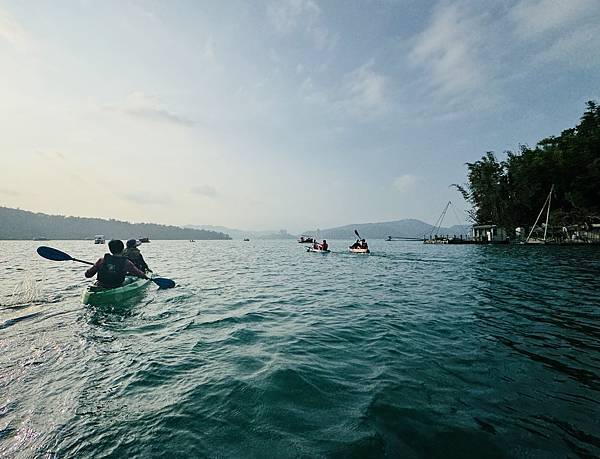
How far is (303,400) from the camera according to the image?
15.3ft

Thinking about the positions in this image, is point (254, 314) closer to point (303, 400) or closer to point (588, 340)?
point (303, 400)

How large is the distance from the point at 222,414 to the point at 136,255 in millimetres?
13207

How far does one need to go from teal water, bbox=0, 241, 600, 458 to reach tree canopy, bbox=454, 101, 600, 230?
5781 centimetres

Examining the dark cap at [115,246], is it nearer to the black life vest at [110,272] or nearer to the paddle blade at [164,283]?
the black life vest at [110,272]

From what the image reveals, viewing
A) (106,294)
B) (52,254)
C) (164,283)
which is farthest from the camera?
(164,283)

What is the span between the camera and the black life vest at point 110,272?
11.8m

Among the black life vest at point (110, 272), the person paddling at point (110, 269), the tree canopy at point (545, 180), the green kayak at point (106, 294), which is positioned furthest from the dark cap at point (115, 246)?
the tree canopy at point (545, 180)

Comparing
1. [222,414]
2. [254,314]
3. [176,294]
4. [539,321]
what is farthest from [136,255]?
[539,321]

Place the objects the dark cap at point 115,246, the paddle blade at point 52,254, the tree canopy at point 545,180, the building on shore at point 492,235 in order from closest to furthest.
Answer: the dark cap at point 115,246 < the paddle blade at point 52,254 < the tree canopy at point 545,180 < the building on shore at point 492,235

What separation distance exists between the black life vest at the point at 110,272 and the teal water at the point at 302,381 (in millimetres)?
1169

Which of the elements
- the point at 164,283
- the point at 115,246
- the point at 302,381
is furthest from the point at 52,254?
the point at 302,381

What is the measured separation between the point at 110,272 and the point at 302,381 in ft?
34.0

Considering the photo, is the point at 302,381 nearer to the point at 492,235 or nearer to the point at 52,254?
the point at 52,254

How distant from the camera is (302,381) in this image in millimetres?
5305
